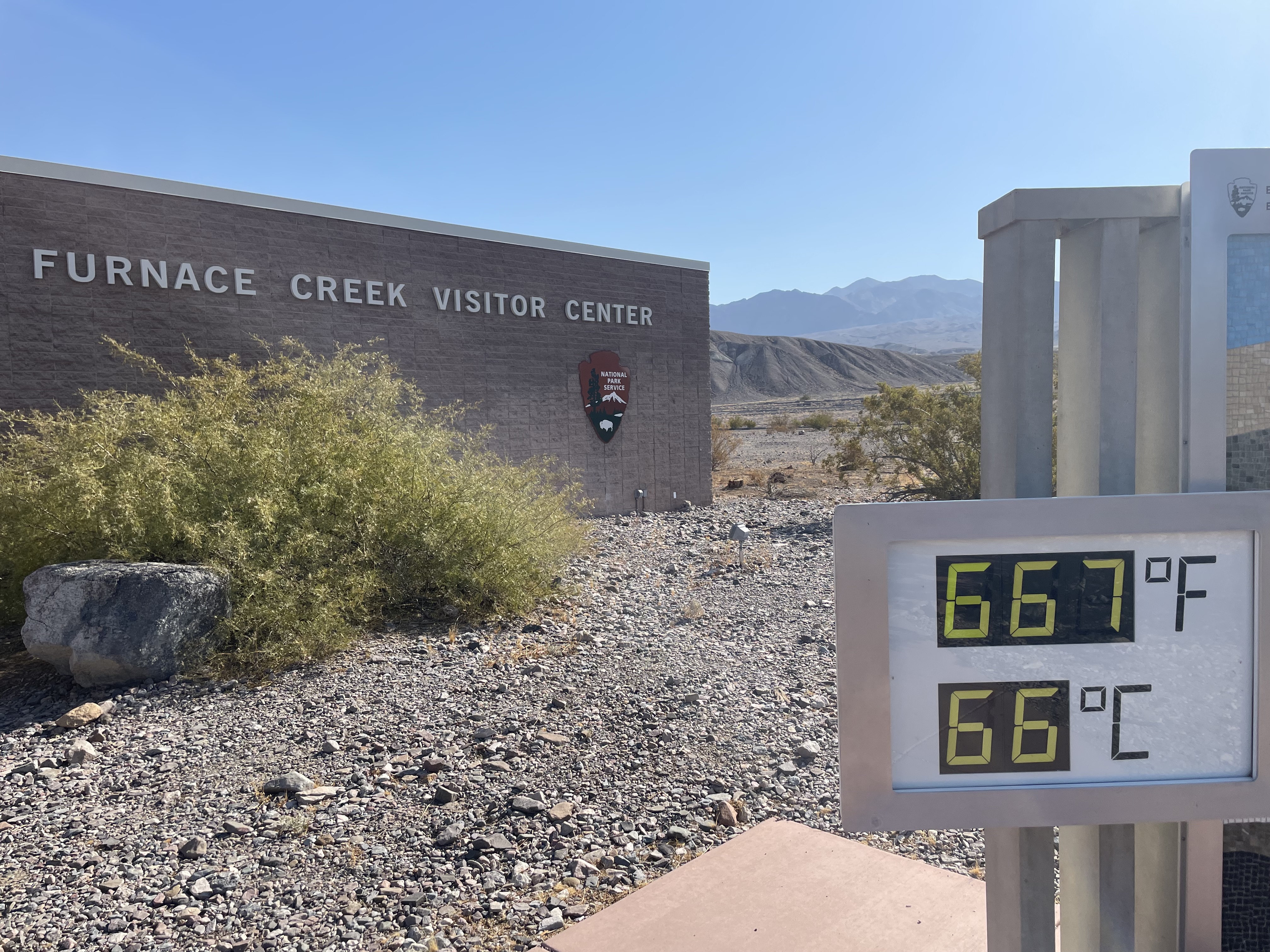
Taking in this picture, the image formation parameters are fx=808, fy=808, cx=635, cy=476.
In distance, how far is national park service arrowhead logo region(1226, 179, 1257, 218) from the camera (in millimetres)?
1710

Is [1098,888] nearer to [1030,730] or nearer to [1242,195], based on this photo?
[1030,730]

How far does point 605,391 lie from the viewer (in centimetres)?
1428

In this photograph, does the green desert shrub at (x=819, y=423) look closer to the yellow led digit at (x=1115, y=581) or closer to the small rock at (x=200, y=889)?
the small rock at (x=200, y=889)

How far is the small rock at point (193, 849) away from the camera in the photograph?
3.40 meters

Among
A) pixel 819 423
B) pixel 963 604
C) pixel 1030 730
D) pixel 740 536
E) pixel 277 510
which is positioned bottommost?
pixel 740 536

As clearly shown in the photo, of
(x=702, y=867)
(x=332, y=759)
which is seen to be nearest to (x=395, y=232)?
(x=332, y=759)

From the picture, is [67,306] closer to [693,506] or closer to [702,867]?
[702,867]

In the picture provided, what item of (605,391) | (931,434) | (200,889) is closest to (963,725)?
(200,889)

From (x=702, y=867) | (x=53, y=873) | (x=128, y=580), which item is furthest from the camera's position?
(x=128, y=580)

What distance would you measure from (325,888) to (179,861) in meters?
0.71

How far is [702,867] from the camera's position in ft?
9.87

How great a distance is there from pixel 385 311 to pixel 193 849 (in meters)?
9.05

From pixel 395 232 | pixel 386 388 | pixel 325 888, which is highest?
pixel 395 232

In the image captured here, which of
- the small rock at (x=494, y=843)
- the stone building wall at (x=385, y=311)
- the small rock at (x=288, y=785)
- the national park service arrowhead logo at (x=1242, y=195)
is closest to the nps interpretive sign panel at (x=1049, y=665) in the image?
the national park service arrowhead logo at (x=1242, y=195)
